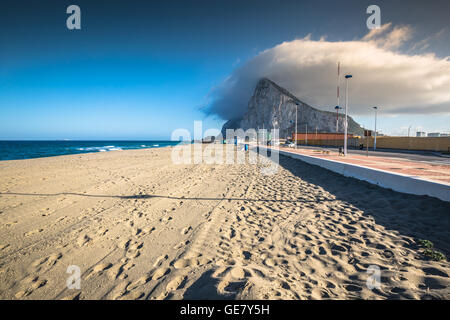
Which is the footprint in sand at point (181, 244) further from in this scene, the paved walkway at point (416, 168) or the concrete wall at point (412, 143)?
the concrete wall at point (412, 143)

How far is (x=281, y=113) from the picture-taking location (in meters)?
107

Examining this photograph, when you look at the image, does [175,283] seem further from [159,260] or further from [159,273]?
[159,260]

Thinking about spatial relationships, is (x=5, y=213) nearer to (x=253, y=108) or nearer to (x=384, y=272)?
(x=384, y=272)

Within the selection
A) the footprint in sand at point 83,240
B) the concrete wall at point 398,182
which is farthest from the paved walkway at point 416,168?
the footprint in sand at point 83,240

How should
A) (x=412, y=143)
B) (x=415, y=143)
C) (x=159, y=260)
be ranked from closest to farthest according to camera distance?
(x=159, y=260)
(x=415, y=143)
(x=412, y=143)

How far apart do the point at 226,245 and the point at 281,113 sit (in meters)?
112

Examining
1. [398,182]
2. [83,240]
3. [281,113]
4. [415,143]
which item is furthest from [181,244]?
[281,113]

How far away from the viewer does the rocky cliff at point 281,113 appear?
108 m

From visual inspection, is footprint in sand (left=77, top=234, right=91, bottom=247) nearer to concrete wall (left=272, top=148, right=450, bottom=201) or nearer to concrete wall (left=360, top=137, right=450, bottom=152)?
concrete wall (left=272, top=148, right=450, bottom=201)

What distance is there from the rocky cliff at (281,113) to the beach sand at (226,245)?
103m

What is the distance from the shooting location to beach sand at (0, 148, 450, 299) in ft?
8.07

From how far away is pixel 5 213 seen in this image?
5.43m
